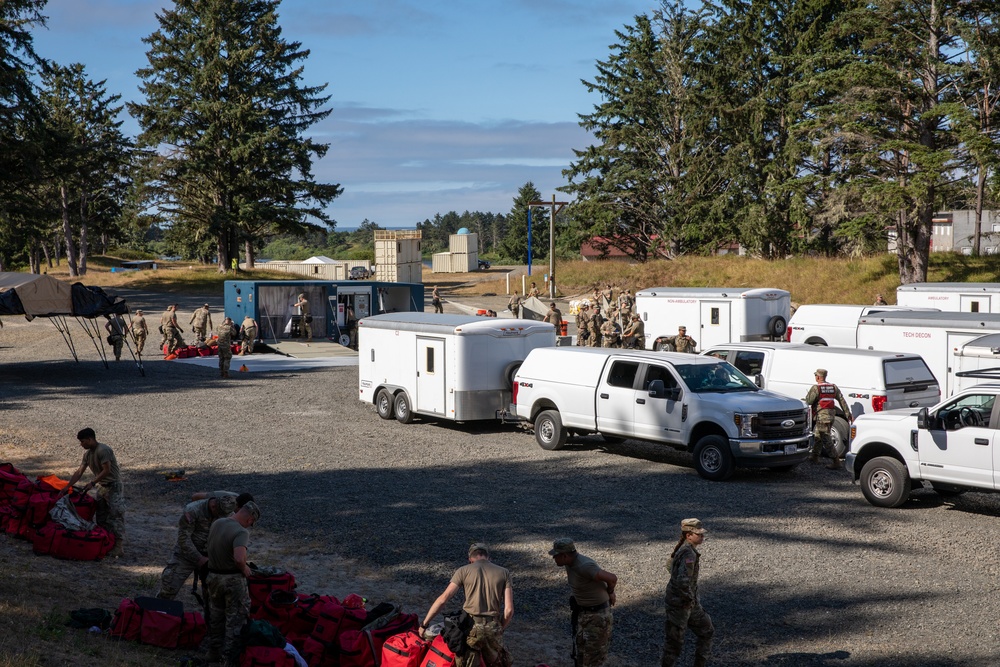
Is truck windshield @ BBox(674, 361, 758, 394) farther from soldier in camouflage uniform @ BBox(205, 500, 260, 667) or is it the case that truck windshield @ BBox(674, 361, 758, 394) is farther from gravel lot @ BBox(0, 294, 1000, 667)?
soldier in camouflage uniform @ BBox(205, 500, 260, 667)

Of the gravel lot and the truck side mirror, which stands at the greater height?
the truck side mirror

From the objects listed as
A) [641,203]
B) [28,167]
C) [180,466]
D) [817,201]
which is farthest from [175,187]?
[180,466]

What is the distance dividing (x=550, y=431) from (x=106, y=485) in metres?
8.83

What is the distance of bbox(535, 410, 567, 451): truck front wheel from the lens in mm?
17578

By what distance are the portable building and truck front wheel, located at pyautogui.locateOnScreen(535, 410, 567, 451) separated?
19.0 metres

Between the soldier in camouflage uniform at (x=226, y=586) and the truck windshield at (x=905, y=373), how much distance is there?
41.1 ft

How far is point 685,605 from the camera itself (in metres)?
7.84

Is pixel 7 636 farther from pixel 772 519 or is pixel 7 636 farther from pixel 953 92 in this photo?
pixel 953 92

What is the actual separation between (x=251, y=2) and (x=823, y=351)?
59.0 metres

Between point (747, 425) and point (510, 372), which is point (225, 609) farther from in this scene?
point (510, 372)

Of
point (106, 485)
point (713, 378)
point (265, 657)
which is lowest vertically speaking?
point (265, 657)

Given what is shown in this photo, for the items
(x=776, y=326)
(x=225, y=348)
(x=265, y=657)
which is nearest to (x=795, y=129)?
(x=776, y=326)

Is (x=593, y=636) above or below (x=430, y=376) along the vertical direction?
below

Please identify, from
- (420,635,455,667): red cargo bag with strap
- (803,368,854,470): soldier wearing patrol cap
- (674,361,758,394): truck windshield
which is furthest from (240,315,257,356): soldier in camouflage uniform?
(420,635,455,667): red cargo bag with strap
